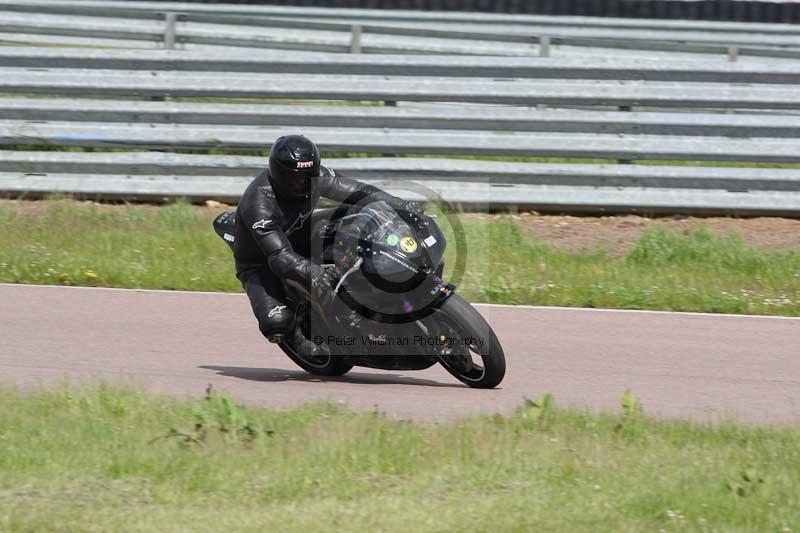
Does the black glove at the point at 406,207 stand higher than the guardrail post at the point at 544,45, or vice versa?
the guardrail post at the point at 544,45

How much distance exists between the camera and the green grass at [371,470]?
184 inches

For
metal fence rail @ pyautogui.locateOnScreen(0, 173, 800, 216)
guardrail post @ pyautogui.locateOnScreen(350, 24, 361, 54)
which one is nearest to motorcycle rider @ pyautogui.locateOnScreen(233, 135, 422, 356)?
metal fence rail @ pyautogui.locateOnScreen(0, 173, 800, 216)

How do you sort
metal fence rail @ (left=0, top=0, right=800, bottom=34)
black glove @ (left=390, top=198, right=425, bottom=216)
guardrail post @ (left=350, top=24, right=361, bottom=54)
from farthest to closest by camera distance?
metal fence rail @ (left=0, top=0, right=800, bottom=34) < guardrail post @ (left=350, top=24, right=361, bottom=54) < black glove @ (left=390, top=198, right=425, bottom=216)

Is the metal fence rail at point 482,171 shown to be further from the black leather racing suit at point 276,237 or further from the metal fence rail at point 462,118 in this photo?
the black leather racing suit at point 276,237

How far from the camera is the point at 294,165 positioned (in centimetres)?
668

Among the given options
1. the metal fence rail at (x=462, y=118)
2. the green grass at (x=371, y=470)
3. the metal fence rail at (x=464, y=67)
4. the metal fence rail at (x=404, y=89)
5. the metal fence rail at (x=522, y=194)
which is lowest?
the green grass at (x=371, y=470)

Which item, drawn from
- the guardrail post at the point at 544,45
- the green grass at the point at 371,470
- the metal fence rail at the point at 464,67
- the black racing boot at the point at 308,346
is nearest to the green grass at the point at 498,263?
the metal fence rail at the point at 464,67

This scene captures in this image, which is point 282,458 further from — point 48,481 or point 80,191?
point 80,191

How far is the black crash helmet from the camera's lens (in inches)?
263

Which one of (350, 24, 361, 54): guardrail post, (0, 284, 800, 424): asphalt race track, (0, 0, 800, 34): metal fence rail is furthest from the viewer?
(0, 0, 800, 34): metal fence rail

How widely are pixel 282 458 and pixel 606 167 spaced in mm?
7156

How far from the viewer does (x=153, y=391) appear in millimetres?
6934

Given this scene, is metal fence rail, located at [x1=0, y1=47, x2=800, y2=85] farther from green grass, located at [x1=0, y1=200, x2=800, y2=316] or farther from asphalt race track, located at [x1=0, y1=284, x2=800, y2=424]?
asphalt race track, located at [x1=0, y1=284, x2=800, y2=424]

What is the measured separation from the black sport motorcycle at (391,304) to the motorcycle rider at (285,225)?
Result: 0.08 m
